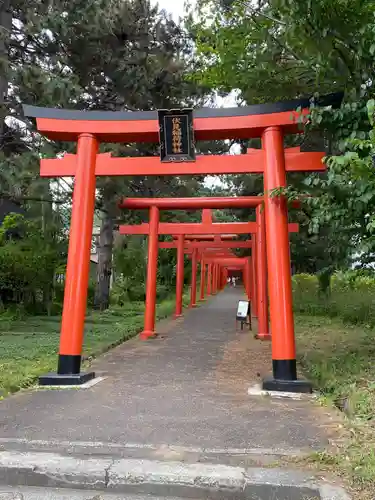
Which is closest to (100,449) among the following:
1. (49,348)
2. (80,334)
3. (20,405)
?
(20,405)

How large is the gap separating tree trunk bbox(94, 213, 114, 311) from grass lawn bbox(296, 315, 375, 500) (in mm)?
6940

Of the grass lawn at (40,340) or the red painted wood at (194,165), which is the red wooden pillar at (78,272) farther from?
the grass lawn at (40,340)

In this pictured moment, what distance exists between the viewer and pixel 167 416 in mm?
4875

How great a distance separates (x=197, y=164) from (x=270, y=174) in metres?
1.07

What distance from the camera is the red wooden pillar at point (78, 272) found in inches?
258

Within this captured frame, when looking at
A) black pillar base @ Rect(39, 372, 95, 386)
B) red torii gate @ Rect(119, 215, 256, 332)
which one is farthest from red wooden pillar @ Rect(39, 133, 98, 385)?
red torii gate @ Rect(119, 215, 256, 332)

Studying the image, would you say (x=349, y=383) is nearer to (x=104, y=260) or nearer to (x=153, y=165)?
(x=153, y=165)

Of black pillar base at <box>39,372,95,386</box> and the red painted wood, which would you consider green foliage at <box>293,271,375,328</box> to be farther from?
black pillar base at <box>39,372,95,386</box>

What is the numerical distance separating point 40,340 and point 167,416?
20.4 feet

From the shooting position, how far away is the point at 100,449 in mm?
3906

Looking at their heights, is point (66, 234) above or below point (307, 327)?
above

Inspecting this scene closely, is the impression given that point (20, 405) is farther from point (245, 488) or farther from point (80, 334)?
point (245, 488)

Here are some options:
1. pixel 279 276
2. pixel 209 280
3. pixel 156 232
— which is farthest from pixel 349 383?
pixel 209 280

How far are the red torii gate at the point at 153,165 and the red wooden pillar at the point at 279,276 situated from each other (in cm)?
1
